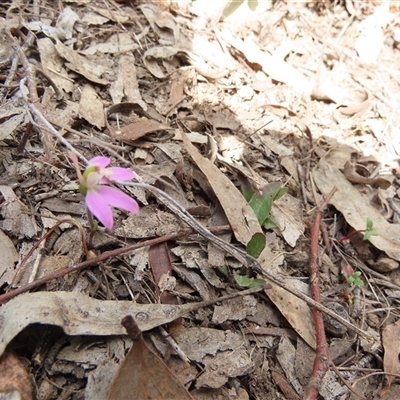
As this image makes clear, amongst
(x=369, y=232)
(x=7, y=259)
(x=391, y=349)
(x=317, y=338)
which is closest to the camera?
(x=7, y=259)

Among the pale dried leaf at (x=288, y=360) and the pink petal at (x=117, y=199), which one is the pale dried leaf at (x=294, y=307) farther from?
the pink petal at (x=117, y=199)

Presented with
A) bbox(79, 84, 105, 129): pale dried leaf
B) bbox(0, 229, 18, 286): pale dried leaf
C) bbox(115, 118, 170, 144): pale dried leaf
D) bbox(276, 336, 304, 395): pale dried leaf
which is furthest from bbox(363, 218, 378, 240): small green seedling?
bbox(0, 229, 18, 286): pale dried leaf

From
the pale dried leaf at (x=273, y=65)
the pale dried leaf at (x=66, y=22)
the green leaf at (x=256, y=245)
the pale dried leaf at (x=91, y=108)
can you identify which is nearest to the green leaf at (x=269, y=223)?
the green leaf at (x=256, y=245)

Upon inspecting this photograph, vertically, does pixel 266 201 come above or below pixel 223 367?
above

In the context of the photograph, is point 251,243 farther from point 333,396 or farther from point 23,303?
point 23,303

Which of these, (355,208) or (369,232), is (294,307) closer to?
(369,232)

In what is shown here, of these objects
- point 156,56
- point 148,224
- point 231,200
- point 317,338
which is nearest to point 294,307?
point 317,338
